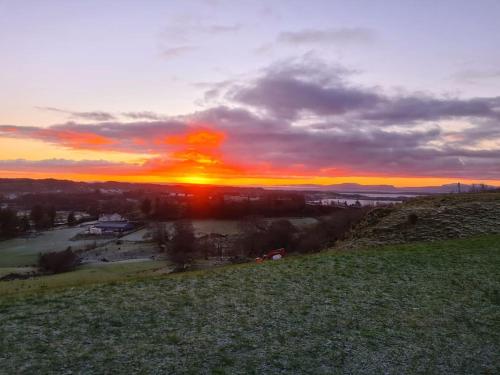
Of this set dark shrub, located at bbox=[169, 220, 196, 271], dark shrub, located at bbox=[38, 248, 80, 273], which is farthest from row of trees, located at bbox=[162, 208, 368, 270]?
dark shrub, located at bbox=[38, 248, 80, 273]

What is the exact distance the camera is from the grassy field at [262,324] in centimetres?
867

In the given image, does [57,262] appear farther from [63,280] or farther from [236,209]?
[236,209]

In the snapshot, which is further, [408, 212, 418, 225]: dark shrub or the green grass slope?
[408, 212, 418, 225]: dark shrub

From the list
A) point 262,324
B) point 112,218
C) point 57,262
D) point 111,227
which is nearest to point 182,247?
point 57,262

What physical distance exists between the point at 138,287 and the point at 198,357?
18.4 ft

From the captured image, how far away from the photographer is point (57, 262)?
222 feet

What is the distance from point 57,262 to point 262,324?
65.4 m

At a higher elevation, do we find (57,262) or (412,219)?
(412,219)

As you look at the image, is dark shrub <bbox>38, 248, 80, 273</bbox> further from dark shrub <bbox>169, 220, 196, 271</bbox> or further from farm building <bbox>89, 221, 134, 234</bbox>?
farm building <bbox>89, 221, 134, 234</bbox>

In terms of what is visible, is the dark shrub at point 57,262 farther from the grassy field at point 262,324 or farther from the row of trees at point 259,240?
the grassy field at point 262,324

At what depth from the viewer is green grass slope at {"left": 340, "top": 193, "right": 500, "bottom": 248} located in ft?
88.3

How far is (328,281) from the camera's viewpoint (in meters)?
15.6

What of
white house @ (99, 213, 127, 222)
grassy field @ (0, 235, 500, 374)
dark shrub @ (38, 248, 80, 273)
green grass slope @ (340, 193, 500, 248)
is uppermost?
green grass slope @ (340, 193, 500, 248)

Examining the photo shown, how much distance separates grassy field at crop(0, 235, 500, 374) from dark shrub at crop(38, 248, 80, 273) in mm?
58233
